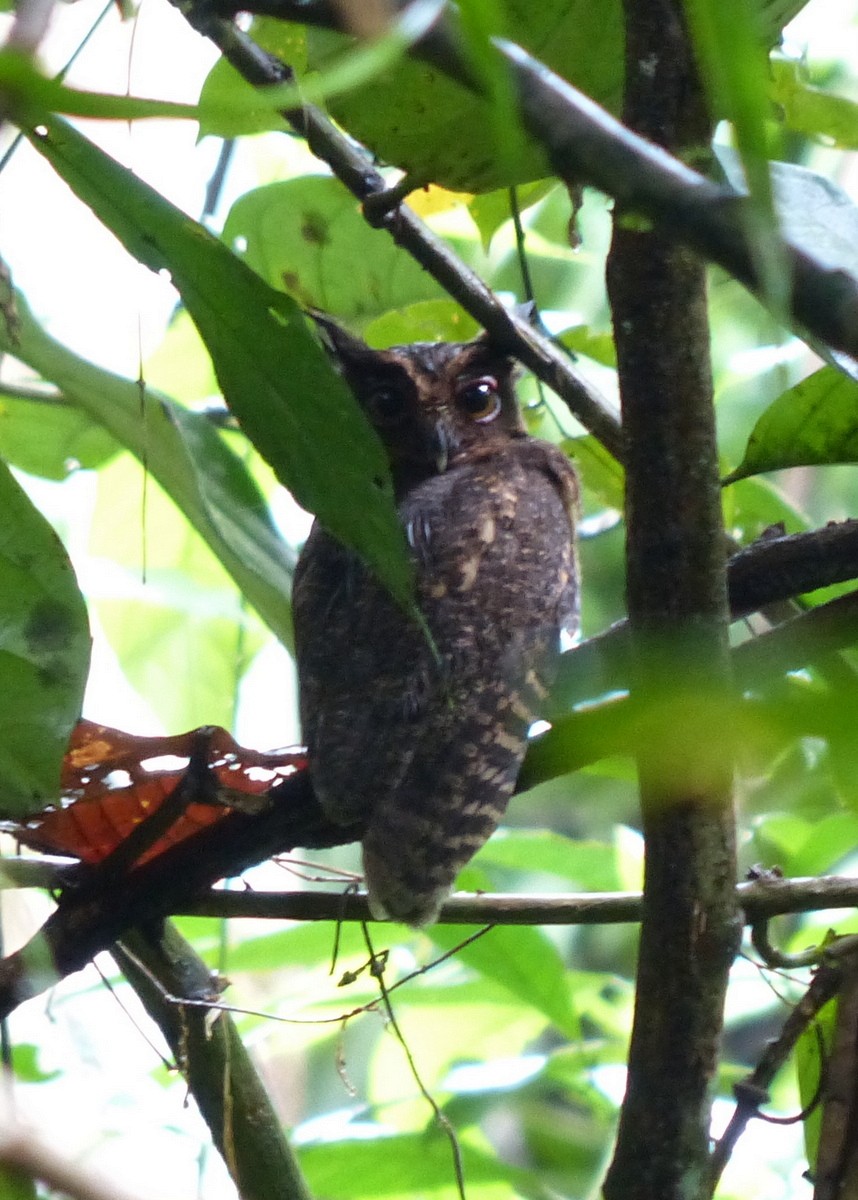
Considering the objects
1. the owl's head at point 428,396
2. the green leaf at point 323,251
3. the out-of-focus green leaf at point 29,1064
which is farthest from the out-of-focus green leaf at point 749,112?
the owl's head at point 428,396

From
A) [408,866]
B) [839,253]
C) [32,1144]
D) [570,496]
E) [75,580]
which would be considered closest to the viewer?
[32,1144]

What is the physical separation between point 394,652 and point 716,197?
1477 mm

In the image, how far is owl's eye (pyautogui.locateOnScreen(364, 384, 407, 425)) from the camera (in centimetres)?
247

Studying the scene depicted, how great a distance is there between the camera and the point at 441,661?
1.45 m

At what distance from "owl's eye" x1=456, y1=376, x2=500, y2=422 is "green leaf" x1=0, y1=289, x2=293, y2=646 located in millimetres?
980

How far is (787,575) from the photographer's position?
117 cm

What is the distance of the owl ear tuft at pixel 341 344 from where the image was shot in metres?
2.33

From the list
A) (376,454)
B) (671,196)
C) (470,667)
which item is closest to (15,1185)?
(671,196)

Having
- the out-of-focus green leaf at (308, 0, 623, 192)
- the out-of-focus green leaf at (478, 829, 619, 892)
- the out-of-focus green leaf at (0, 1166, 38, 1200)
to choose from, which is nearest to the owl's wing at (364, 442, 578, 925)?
the out-of-focus green leaf at (478, 829, 619, 892)

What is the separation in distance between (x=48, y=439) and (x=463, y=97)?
3.28 ft

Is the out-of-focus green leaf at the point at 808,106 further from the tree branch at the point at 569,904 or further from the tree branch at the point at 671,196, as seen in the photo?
the tree branch at the point at 671,196

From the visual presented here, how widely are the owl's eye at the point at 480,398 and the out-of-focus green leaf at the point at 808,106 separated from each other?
0.86 metres

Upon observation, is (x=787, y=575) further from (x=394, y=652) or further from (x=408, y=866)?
(x=394, y=652)

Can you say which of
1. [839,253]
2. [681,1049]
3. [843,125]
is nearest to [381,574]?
[839,253]
